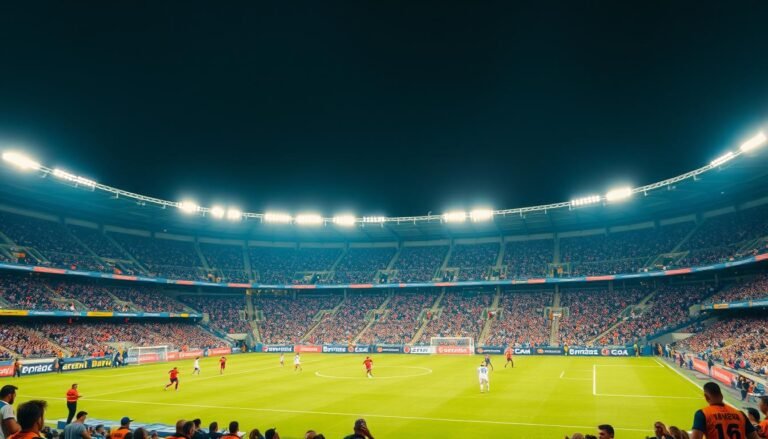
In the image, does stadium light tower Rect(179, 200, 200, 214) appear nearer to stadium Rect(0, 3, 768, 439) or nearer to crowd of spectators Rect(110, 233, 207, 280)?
stadium Rect(0, 3, 768, 439)

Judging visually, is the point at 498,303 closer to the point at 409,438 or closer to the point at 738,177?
the point at 738,177

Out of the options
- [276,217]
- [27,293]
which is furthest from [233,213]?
[27,293]

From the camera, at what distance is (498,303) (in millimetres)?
65062

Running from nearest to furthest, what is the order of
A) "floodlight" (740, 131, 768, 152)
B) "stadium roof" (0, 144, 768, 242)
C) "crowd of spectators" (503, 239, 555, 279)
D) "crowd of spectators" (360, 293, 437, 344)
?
1. "floodlight" (740, 131, 768, 152)
2. "stadium roof" (0, 144, 768, 242)
3. "crowd of spectators" (360, 293, 437, 344)
4. "crowd of spectators" (503, 239, 555, 279)

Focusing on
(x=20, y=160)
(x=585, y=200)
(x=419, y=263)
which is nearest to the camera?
(x=20, y=160)

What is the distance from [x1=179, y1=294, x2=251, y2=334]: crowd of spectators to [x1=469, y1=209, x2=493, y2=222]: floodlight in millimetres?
36169

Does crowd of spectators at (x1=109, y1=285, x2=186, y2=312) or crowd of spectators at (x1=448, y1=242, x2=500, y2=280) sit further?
crowd of spectators at (x1=448, y1=242, x2=500, y2=280)

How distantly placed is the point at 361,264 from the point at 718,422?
71.8m

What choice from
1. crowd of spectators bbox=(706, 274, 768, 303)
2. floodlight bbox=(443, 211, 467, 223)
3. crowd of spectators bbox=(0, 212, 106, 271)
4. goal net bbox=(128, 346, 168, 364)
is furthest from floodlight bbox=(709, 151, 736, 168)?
crowd of spectators bbox=(0, 212, 106, 271)

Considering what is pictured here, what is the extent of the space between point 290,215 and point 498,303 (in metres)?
33.7

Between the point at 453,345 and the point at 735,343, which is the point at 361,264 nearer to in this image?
the point at 453,345

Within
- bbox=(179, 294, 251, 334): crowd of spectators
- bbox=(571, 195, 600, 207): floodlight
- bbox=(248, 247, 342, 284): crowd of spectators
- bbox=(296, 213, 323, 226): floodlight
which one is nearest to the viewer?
bbox=(571, 195, 600, 207): floodlight

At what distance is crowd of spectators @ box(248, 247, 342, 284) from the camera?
75000 millimetres

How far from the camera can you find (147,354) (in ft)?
160
